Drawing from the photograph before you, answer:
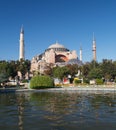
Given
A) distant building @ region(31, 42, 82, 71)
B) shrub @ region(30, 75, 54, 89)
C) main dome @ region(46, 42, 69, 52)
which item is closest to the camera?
shrub @ region(30, 75, 54, 89)

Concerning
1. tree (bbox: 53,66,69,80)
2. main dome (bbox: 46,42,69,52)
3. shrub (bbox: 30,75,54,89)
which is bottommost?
shrub (bbox: 30,75,54,89)

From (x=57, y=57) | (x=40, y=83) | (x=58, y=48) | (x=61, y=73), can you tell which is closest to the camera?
(x=40, y=83)

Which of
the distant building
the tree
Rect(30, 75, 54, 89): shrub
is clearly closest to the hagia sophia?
the distant building

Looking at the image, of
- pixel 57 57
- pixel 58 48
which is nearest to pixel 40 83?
pixel 57 57

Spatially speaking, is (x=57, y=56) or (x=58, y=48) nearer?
(x=57, y=56)

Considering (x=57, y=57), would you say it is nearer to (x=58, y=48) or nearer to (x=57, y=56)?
(x=57, y=56)

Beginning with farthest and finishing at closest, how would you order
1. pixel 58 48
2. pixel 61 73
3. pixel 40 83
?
pixel 58 48
pixel 61 73
pixel 40 83

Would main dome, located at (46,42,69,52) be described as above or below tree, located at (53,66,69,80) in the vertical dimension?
above

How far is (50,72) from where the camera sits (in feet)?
318

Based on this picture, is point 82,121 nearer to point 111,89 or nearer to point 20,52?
point 111,89

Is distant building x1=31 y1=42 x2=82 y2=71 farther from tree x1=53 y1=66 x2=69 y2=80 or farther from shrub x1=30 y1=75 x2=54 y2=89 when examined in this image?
shrub x1=30 y1=75 x2=54 y2=89

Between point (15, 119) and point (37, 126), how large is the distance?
10.4ft

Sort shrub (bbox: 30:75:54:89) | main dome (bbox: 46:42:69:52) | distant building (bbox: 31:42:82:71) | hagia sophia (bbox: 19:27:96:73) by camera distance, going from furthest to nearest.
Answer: main dome (bbox: 46:42:69:52) → distant building (bbox: 31:42:82:71) → hagia sophia (bbox: 19:27:96:73) → shrub (bbox: 30:75:54:89)

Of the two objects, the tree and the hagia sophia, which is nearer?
the tree
